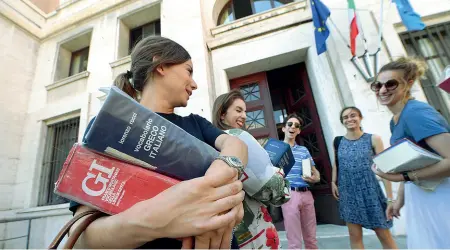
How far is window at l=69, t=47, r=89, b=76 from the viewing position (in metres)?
6.62

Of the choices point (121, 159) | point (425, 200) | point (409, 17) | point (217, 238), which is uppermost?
point (409, 17)

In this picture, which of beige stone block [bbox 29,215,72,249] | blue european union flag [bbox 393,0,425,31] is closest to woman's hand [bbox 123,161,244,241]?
blue european union flag [bbox 393,0,425,31]

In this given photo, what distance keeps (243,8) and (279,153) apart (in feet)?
18.0

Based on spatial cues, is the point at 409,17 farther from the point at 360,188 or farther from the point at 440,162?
the point at 440,162

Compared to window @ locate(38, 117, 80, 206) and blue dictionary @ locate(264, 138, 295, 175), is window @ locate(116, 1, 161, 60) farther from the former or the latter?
blue dictionary @ locate(264, 138, 295, 175)

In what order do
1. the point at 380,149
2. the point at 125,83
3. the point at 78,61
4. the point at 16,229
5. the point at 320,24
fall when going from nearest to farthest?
the point at 125,83 → the point at 380,149 → the point at 320,24 → the point at 16,229 → the point at 78,61

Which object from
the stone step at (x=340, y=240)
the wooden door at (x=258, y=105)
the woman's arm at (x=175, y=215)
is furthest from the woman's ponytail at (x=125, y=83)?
the wooden door at (x=258, y=105)

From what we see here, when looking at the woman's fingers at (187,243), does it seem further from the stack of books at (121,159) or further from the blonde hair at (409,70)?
the blonde hair at (409,70)

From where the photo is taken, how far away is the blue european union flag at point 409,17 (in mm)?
3404

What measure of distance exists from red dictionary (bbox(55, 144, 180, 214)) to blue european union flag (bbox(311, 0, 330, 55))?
13.9 feet

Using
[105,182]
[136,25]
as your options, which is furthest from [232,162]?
[136,25]

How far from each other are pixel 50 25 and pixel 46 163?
4829mm

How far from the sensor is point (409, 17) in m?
3.46

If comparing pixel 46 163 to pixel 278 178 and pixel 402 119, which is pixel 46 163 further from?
pixel 402 119
